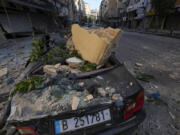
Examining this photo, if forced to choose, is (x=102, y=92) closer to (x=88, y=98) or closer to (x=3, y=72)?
(x=88, y=98)

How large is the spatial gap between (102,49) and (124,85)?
0.71 meters

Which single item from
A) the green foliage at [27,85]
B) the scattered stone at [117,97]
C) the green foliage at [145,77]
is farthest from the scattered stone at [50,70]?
the green foliage at [145,77]

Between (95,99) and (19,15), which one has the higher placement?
(19,15)

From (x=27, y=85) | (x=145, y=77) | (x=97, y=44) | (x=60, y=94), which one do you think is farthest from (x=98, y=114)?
(x=145, y=77)

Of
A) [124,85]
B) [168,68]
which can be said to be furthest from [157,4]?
[124,85]

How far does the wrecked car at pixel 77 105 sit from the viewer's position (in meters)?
0.94

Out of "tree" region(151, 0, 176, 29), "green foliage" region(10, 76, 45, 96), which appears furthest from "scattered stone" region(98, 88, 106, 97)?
"tree" region(151, 0, 176, 29)

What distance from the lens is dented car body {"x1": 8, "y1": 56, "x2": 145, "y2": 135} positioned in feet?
3.07

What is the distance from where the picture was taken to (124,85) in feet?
4.33

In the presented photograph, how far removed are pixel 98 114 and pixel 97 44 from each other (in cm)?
113

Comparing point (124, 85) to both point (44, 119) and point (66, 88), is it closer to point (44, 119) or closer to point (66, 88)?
point (66, 88)

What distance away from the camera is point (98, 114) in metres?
1.07

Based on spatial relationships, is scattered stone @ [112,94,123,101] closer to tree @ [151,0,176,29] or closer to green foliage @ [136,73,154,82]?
green foliage @ [136,73,154,82]

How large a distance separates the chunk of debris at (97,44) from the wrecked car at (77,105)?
0.44 m
